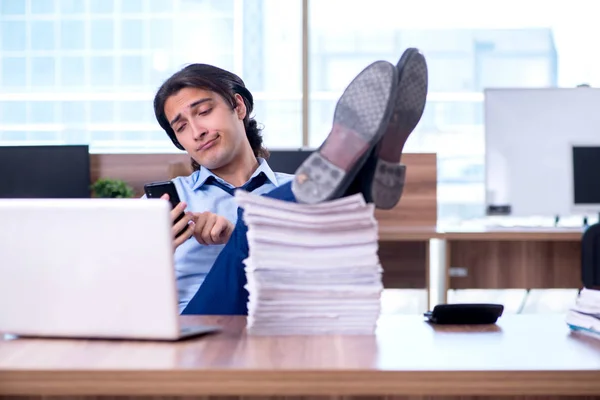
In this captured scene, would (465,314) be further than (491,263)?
No

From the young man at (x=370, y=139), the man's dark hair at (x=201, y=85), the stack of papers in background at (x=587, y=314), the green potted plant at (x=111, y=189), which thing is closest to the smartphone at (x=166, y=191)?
the young man at (x=370, y=139)

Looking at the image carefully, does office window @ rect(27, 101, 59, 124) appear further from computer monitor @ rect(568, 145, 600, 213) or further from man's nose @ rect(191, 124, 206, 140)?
man's nose @ rect(191, 124, 206, 140)

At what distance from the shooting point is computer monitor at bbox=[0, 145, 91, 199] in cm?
355

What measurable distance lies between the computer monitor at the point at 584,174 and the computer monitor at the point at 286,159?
1.12 meters

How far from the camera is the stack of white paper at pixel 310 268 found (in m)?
1.19

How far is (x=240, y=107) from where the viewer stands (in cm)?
224

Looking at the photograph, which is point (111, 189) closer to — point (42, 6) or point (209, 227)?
point (209, 227)

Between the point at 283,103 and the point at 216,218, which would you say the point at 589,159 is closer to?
Result: the point at 216,218

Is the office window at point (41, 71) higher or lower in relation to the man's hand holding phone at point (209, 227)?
higher

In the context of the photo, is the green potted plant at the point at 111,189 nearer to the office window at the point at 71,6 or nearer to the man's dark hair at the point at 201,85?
the man's dark hair at the point at 201,85

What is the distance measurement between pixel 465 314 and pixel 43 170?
2.60 metres

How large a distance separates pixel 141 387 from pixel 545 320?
732 mm

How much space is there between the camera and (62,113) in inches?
236

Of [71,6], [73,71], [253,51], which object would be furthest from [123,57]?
[253,51]
